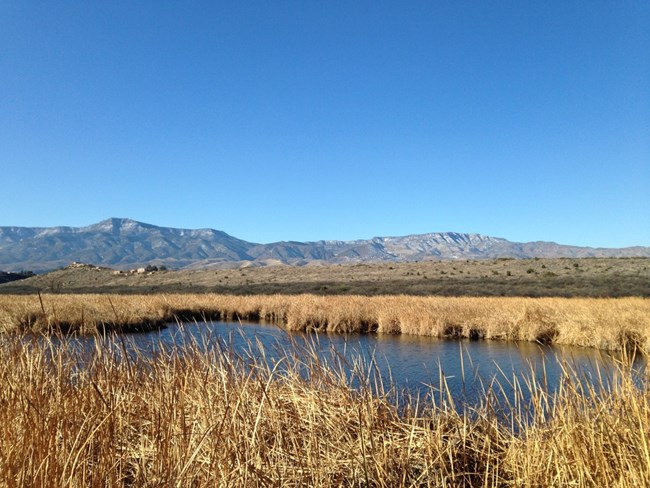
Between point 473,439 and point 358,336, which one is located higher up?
point 473,439

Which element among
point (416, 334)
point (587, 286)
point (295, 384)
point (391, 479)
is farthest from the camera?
point (587, 286)

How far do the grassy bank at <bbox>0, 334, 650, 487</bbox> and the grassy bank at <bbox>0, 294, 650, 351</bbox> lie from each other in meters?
9.89

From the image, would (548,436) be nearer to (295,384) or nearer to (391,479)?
(391,479)

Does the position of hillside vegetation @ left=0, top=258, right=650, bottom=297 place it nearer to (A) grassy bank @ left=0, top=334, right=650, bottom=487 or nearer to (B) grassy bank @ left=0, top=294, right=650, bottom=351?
(B) grassy bank @ left=0, top=294, right=650, bottom=351

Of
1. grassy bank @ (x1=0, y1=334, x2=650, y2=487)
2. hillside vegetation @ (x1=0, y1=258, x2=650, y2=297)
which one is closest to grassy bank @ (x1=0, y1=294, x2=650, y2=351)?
hillside vegetation @ (x1=0, y1=258, x2=650, y2=297)

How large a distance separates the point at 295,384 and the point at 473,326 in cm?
1537

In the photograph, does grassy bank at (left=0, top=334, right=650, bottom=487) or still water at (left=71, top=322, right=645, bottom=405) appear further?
still water at (left=71, top=322, right=645, bottom=405)

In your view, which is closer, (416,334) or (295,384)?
(295,384)

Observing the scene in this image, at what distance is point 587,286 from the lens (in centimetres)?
3278

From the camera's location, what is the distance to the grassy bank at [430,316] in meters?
15.4

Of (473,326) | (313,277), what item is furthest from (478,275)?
(473,326)

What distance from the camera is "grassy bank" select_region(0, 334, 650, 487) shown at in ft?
8.34

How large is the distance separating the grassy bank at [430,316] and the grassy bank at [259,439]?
32.5 ft

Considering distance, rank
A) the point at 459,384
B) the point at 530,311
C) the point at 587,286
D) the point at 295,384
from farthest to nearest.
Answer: the point at 587,286, the point at 530,311, the point at 459,384, the point at 295,384
